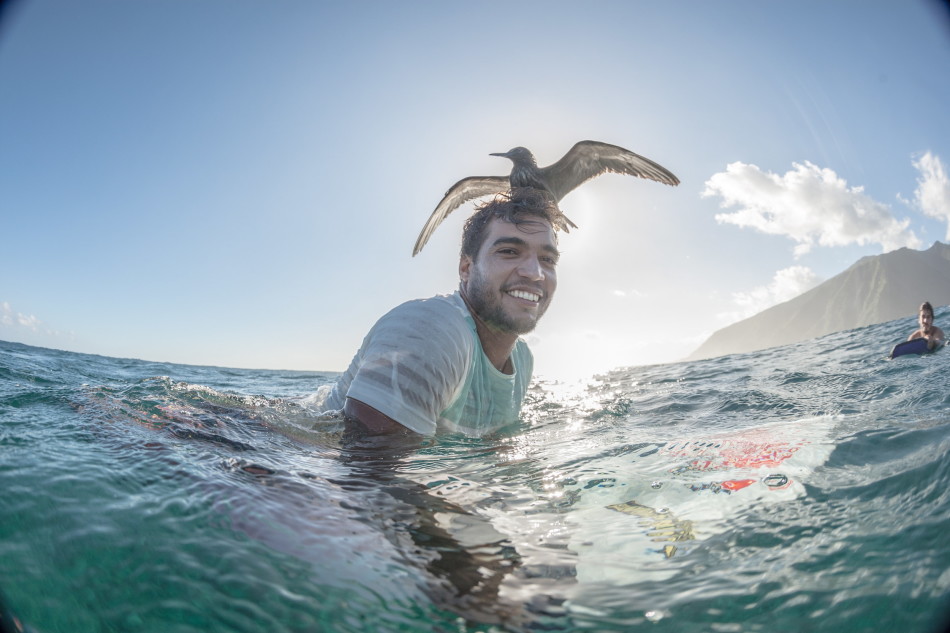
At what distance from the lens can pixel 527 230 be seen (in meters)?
3.27

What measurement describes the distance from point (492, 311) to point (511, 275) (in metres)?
0.29

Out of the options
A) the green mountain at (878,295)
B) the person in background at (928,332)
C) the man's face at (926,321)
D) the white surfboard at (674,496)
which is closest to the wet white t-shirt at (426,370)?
the white surfboard at (674,496)

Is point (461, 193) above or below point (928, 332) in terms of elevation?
above

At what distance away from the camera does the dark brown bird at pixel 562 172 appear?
6844mm

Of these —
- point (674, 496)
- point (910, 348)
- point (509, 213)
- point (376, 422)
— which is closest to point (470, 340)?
point (376, 422)

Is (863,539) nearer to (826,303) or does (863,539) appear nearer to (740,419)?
(740,419)

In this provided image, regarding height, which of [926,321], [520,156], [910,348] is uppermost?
[520,156]

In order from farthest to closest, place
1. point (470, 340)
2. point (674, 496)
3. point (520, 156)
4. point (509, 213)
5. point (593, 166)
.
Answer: point (593, 166), point (520, 156), point (509, 213), point (470, 340), point (674, 496)

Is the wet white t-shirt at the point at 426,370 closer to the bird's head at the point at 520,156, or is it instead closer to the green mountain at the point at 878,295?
the bird's head at the point at 520,156

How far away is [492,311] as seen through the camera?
3.19m

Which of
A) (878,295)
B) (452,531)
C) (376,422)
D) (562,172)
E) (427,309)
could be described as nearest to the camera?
(452,531)

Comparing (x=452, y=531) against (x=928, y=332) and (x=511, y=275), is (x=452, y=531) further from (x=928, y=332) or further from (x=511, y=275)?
(x=928, y=332)

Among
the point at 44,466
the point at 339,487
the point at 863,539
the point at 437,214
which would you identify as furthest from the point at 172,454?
the point at 437,214

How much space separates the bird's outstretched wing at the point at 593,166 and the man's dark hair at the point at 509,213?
151 inches
